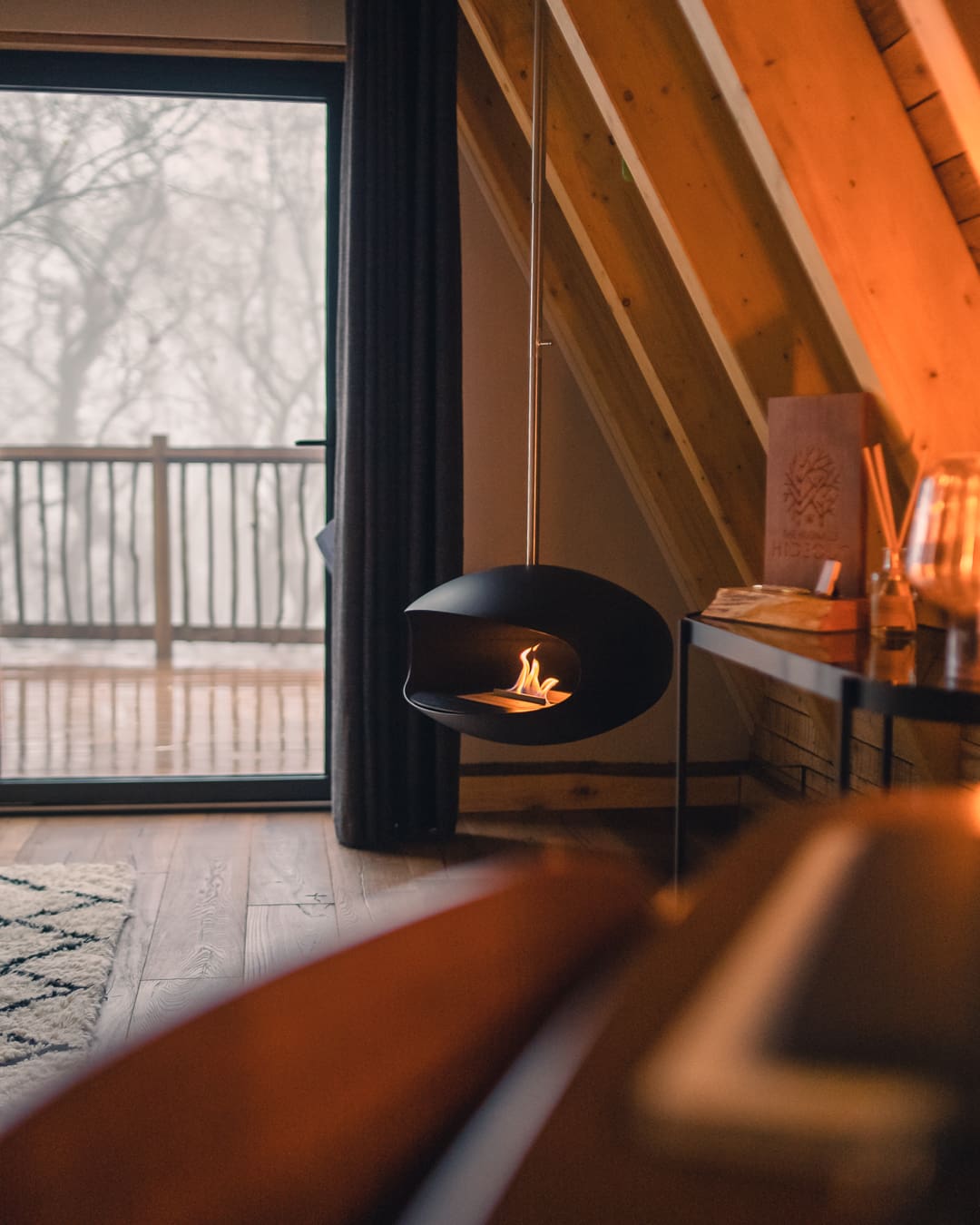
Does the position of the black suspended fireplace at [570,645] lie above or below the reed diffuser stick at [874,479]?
below

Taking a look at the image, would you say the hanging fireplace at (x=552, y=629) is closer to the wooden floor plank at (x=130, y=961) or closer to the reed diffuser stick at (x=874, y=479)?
the reed diffuser stick at (x=874, y=479)

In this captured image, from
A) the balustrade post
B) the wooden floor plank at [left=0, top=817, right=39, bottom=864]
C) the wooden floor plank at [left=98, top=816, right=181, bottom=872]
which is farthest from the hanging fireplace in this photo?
the balustrade post

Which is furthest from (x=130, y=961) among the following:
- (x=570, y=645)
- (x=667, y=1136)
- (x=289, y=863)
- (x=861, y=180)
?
(x=667, y=1136)

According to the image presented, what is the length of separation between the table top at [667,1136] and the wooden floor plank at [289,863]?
256cm

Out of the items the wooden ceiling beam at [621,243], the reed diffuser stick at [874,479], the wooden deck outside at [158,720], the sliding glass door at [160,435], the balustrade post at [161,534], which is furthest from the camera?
the balustrade post at [161,534]

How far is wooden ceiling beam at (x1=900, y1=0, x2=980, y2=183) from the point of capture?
4.82 feet

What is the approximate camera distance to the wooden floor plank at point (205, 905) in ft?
7.98

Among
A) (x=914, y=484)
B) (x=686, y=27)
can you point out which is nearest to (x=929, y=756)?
(x=914, y=484)

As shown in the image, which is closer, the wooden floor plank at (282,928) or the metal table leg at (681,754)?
the metal table leg at (681,754)

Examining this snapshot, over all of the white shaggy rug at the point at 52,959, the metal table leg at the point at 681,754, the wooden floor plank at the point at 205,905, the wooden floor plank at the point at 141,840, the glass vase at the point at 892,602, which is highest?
the glass vase at the point at 892,602

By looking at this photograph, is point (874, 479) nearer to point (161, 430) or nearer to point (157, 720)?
point (157, 720)

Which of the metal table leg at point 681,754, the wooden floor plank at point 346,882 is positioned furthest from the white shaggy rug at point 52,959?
the metal table leg at point 681,754

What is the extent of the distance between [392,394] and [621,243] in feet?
2.72

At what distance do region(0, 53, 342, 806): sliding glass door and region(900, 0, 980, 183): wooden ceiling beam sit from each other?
3.23m
